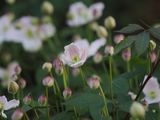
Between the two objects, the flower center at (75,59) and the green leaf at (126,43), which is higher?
the green leaf at (126,43)

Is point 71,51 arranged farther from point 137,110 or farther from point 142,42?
point 137,110

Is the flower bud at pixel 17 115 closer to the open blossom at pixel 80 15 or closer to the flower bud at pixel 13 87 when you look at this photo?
the flower bud at pixel 13 87

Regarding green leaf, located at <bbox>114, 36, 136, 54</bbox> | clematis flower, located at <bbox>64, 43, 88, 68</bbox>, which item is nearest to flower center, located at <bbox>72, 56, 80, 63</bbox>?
clematis flower, located at <bbox>64, 43, 88, 68</bbox>

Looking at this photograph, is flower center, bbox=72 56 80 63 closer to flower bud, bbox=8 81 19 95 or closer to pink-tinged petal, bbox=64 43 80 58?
pink-tinged petal, bbox=64 43 80 58

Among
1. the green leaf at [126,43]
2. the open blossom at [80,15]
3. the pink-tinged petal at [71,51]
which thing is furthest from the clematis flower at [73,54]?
the open blossom at [80,15]

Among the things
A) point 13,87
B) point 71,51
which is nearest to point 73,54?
point 71,51

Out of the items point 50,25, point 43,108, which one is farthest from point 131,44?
point 50,25
